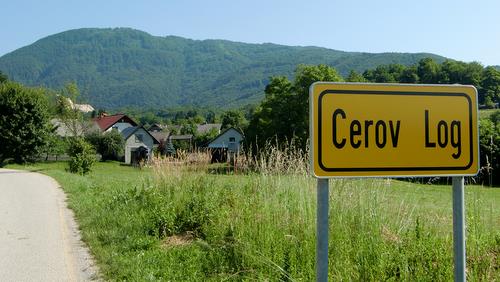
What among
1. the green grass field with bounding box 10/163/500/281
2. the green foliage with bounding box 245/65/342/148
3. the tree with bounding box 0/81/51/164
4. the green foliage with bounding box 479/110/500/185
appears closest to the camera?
the green grass field with bounding box 10/163/500/281

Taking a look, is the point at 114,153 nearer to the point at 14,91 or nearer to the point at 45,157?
the point at 45,157

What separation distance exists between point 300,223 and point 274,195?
116 centimetres

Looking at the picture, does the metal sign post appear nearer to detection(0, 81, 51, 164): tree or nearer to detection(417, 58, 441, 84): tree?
detection(0, 81, 51, 164): tree

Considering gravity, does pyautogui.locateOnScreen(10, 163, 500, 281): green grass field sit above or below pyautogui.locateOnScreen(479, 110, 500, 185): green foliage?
below

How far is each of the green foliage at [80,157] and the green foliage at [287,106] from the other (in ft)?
59.8

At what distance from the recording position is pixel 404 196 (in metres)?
6.45

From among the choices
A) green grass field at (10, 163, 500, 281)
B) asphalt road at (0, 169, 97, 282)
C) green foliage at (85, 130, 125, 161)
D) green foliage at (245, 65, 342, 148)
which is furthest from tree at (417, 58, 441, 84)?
green grass field at (10, 163, 500, 281)

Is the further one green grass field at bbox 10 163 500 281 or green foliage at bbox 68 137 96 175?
green foliage at bbox 68 137 96 175

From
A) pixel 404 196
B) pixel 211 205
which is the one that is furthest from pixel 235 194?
pixel 404 196

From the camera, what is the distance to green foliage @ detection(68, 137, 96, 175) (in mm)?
32875

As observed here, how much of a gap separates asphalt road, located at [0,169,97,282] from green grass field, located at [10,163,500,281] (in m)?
0.32

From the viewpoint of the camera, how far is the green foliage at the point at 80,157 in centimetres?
3288

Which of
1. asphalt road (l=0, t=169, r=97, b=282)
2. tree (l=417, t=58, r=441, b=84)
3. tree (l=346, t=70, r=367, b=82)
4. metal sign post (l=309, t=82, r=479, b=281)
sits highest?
tree (l=417, t=58, r=441, b=84)

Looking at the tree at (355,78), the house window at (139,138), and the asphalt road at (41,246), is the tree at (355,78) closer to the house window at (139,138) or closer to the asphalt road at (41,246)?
the house window at (139,138)
